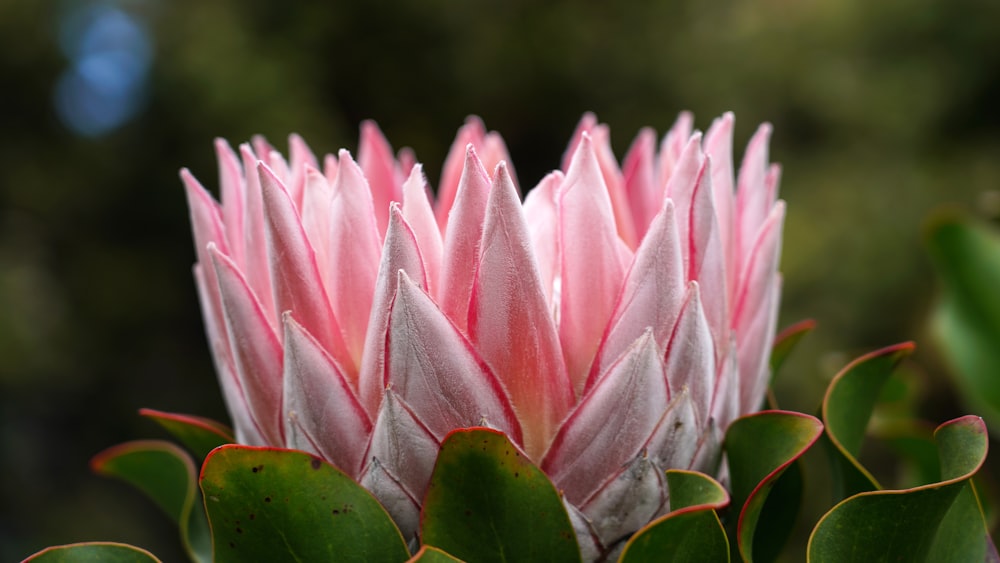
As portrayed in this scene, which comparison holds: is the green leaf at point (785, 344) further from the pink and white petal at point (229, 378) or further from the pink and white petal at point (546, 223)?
the pink and white petal at point (229, 378)

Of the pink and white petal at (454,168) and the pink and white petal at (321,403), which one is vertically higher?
the pink and white petal at (454,168)

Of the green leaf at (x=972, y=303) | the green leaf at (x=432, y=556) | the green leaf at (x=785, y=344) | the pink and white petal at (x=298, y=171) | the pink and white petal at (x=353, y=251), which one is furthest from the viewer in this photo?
the green leaf at (x=972, y=303)

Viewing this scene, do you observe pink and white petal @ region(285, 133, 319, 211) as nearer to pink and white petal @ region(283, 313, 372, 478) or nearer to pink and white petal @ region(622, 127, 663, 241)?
pink and white petal @ region(283, 313, 372, 478)

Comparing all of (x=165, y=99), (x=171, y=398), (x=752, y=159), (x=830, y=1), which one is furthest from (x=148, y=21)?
(x=752, y=159)

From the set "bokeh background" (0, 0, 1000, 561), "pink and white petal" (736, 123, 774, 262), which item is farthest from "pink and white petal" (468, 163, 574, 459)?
"bokeh background" (0, 0, 1000, 561)

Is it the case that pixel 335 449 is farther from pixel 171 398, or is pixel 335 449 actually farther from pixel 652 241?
pixel 171 398

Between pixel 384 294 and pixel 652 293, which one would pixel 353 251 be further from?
pixel 652 293

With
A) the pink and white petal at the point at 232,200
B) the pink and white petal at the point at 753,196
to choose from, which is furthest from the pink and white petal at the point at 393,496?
the pink and white petal at the point at 753,196
